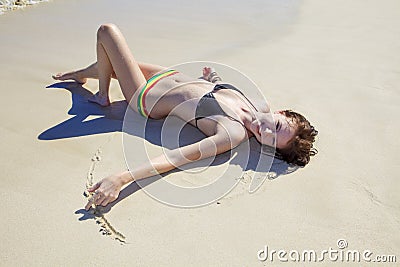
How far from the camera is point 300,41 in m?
4.11

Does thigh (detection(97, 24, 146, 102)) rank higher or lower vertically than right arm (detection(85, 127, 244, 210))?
higher

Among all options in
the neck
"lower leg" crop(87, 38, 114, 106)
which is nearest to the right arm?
the neck

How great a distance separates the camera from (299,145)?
2.19 meters

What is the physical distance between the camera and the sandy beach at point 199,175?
1.66 metres

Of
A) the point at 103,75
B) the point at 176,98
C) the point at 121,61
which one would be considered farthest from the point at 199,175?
the point at 103,75

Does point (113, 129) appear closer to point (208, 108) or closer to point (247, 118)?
point (208, 108)

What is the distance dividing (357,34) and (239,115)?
8.55ft

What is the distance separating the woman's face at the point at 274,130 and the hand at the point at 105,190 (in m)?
0.86

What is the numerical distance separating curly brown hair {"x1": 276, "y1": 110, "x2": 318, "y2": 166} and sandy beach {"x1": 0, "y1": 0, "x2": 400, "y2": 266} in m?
0.06

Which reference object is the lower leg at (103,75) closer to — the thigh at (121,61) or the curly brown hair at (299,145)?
the thigh at (121,61)

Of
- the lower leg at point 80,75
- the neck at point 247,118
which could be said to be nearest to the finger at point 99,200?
the neck at point 247,118

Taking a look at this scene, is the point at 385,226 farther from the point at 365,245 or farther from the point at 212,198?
the point at 212,198

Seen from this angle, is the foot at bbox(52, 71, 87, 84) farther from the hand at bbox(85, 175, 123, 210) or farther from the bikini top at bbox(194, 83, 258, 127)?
the hand at bbox(85, 175, 123, 210)

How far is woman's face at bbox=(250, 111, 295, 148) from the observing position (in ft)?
7.48
